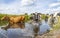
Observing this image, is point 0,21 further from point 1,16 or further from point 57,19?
point 57,19

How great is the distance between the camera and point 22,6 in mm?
1492

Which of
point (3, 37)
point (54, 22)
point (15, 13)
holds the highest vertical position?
point (15, 13)

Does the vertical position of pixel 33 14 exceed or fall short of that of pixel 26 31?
it exceeds it

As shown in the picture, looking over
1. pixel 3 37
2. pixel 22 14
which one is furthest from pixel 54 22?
pixel 3 37

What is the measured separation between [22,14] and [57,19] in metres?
0.34

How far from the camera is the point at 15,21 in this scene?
1486mm

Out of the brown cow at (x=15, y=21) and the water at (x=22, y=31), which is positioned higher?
the brown cow at (x=15, y=21)

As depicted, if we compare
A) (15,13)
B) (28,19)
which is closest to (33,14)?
(28,19)

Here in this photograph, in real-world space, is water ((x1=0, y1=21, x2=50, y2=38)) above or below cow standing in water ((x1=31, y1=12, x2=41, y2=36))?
below

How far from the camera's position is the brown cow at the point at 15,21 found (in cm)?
148

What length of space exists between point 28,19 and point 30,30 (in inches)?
4.2

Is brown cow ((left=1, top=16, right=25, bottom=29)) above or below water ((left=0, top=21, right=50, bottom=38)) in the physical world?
above

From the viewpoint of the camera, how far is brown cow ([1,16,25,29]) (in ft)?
4.84

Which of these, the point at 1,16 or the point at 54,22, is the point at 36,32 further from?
the point at 1,16
